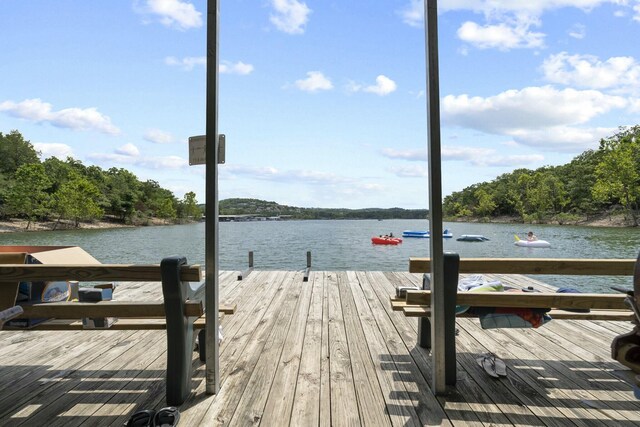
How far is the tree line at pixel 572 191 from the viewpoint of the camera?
41.7 meters

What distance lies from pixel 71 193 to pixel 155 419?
51.3m

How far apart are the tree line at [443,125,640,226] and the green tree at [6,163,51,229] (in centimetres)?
4378

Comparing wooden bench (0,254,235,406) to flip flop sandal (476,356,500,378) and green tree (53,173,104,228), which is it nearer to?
flip flop sandal (476,356,500,378)

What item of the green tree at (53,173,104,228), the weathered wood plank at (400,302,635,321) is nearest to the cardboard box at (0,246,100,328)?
the weathered wood plank at (400,302,635,321)

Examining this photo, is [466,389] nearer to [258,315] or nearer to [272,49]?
[258,315]

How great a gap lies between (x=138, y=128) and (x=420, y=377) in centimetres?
287

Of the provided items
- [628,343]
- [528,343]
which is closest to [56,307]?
[628,343]

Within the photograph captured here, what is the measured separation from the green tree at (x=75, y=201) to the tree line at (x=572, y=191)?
42.3m

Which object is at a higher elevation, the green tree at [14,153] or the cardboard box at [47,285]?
the green tree at [14,153]

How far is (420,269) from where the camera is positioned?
229 cm

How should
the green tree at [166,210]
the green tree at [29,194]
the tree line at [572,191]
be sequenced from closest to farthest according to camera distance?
1. the green tree at [29,194]
2. the tree line at [572,191]
3. the green tree at [166,210]

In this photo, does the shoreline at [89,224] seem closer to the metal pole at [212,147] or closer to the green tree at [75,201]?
the green tree at [75,201]

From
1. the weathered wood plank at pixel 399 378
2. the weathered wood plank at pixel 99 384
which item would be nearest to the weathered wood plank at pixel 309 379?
the weathered wood plank at pixel 399 378

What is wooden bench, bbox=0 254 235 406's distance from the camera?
201 centimetres
